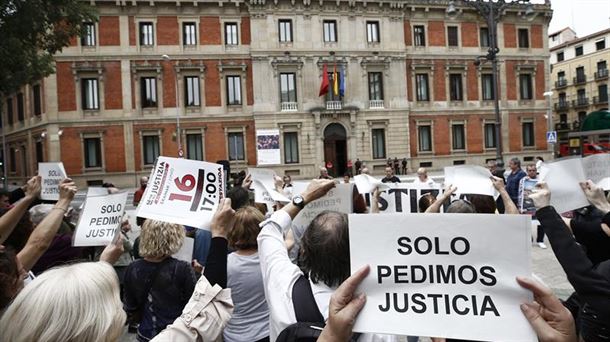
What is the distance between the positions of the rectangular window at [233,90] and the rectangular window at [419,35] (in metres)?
14.1

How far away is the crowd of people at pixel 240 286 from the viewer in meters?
1.50

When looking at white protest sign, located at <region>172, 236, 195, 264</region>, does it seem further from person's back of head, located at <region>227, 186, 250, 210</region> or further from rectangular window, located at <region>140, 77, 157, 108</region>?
rectangular window, located at <region>140, 77, 157, 108</region>

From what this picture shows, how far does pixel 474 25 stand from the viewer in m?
36.5

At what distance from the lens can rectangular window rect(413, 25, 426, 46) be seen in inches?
1394

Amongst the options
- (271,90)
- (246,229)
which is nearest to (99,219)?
(246,229)

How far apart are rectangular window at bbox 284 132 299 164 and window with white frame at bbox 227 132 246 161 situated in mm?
3078

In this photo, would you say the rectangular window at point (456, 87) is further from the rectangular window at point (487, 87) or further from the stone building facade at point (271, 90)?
the rectangular window at point (487, 87)

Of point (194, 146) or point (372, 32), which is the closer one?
point (194, 146)

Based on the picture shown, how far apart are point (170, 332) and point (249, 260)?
149 centimetres

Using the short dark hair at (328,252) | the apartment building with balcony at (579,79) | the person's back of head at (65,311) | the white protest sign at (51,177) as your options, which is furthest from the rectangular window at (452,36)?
the person's back of head at (65,311)

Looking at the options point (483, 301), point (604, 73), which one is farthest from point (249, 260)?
point (604, 73)

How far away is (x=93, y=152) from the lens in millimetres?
30750

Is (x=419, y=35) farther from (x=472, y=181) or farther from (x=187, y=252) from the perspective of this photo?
(x=187, y=252)

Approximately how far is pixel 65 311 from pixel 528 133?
4108 cm
